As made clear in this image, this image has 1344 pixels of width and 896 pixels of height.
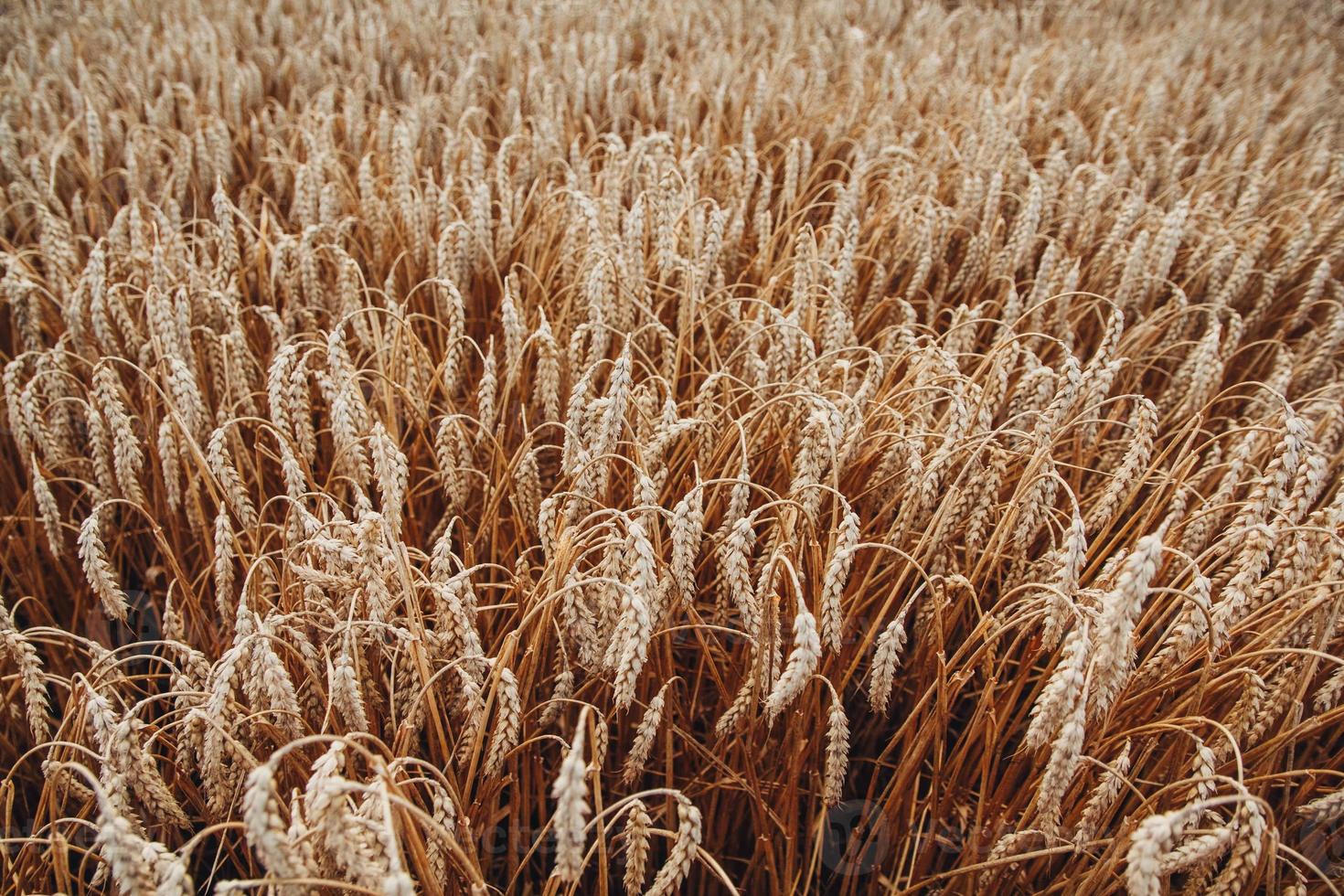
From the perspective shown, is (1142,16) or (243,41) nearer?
(243,41)

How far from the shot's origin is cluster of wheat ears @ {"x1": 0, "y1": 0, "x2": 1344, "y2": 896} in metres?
0.92

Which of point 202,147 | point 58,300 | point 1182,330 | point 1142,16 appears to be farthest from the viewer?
point 1142,16

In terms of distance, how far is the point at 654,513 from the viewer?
3.74 ft

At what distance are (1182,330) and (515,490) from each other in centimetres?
160

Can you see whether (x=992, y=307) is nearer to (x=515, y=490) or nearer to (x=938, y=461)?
(x=938, y=461)

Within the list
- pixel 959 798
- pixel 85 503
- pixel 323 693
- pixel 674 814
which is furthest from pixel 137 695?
pixel 959 798

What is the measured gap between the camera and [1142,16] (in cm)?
478

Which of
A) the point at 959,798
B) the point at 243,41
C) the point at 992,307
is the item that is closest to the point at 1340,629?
the point at 959,798

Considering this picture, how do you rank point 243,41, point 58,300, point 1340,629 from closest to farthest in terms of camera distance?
1. point 1340,629
2. point 58,300
3. point 243,41

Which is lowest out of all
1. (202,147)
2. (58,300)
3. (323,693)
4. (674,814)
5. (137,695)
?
(137,695)

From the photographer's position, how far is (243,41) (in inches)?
131

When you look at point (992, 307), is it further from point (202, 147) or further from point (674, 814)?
point (202, 147)

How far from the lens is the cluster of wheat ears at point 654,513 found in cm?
92

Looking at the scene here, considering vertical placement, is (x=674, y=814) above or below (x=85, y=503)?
below
